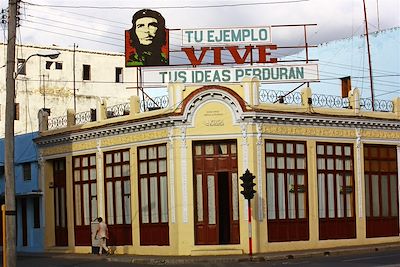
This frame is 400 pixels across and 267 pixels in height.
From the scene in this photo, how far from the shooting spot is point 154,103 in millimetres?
33094

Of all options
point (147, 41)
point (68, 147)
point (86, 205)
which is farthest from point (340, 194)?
point (68, 147)

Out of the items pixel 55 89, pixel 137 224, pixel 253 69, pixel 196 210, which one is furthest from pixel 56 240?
pixel 55 89

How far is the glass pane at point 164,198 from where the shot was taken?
1249 inches

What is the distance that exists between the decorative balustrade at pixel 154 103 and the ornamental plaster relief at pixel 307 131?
4.19m

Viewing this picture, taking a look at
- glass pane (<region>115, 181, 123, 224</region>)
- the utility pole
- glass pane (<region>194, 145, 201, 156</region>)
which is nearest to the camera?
the utility pole

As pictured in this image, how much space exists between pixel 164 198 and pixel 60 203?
773 cm

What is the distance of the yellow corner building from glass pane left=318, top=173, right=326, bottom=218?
0.18ft

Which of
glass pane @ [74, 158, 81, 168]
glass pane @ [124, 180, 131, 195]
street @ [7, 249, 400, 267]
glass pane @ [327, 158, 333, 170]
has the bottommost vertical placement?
street @ [7, 249, 400, 267]

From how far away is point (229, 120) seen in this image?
3078 cm

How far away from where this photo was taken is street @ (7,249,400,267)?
24.8m

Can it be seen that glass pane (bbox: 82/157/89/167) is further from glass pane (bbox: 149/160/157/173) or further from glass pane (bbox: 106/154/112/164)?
glass pane (bbox: 149/160/157/173)

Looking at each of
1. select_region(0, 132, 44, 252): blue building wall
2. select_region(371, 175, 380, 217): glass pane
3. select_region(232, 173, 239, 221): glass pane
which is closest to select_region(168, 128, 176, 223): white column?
select_region(232, 173, 239, 221): glass pane

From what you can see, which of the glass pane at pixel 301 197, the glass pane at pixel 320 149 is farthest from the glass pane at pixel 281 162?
the glass pane at pixel 320 149

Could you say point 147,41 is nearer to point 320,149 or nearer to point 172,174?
point 172,174
